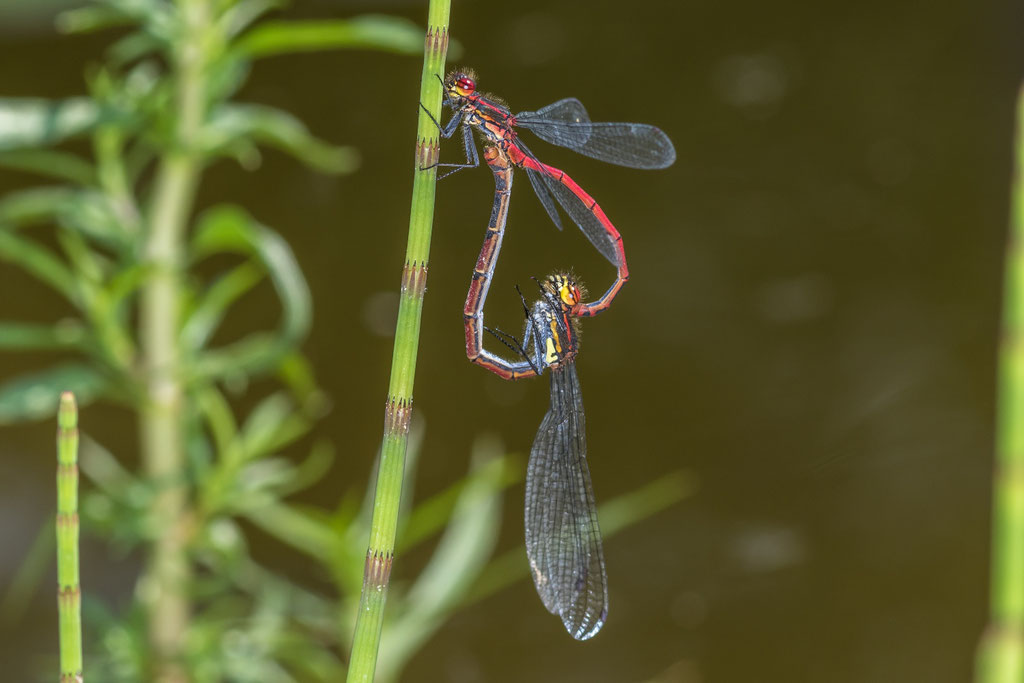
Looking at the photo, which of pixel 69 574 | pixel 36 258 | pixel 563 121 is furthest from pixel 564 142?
pixel 36 258

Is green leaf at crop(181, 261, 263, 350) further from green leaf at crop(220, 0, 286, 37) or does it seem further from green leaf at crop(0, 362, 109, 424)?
green leaf at crop(220, 0, 286, 37)

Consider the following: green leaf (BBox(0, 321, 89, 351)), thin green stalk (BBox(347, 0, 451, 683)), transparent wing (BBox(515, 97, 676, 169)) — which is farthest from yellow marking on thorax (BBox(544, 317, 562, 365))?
green leaf (BBox(0, 321, 89, 351))

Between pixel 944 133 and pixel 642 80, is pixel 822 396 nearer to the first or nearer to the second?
pixel 944 133

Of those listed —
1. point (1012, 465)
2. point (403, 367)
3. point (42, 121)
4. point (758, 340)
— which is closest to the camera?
point (1012, 465)

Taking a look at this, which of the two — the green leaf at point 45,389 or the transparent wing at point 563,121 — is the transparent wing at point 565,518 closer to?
the transparent wing at point 563,121

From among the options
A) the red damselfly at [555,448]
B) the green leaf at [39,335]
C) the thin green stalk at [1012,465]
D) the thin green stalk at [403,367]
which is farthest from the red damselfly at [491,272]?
the green leaf at [39,335]

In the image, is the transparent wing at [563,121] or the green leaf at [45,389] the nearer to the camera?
the transparent wing at [563,121]

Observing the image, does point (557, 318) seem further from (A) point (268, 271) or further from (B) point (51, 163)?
(B) point (51, 163)
